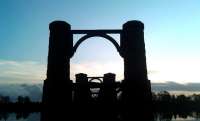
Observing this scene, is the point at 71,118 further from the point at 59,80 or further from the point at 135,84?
the point at 135,84

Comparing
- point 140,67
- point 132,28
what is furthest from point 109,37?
point 140,67

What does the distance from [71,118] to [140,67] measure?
17.1 feet

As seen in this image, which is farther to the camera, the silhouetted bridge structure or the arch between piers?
the arch between piers

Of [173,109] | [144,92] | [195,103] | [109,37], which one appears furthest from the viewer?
[195,103]

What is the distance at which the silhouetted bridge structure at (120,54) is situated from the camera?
48.3ft

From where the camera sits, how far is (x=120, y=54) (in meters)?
17.0

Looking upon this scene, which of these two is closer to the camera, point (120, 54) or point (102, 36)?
point (120, 54)

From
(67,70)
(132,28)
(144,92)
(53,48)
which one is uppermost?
(132,28)

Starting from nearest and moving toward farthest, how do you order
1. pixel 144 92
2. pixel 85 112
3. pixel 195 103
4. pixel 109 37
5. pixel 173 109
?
pixel 144 92, pixel 85 112, pixel 109 37, pixel 173 109, pixel 195 103

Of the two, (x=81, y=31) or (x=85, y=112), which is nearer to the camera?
(x=85, y=112)

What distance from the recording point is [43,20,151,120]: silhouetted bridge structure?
1473 centimetres

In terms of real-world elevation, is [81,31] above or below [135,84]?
above

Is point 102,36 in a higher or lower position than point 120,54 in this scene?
higher

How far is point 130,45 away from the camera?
16172mm
